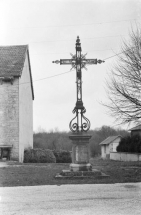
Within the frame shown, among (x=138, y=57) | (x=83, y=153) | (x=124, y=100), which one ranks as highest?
(x=138, y=57)

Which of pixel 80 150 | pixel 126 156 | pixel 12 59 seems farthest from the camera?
pixel 126 156

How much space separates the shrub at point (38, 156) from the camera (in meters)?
24.3

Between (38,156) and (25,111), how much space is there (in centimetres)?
406

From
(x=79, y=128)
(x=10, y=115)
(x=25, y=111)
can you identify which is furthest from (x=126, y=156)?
(x=79, y=128)

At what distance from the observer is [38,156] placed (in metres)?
24.5

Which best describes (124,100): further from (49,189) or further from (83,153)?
(49,189)

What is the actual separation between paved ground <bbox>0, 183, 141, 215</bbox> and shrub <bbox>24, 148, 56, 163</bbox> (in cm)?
1455

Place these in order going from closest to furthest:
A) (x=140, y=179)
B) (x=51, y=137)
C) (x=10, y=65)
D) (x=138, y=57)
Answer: (x=140, y=179), (x=138, y=57), (x=10, y=65), (x=51, y=137)

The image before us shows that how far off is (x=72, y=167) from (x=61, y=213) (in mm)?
5808

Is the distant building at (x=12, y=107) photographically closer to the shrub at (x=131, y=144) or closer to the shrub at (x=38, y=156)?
the shrub at (x=38, y=156)

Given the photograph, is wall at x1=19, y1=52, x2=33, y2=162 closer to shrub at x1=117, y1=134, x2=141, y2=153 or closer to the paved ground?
shrub at x1=117, y1=134, x2=141, y2=153

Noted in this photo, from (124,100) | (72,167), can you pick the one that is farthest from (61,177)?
(124,100)

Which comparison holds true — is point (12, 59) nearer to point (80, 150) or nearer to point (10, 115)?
point (10, 115)

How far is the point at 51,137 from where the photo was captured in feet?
234
